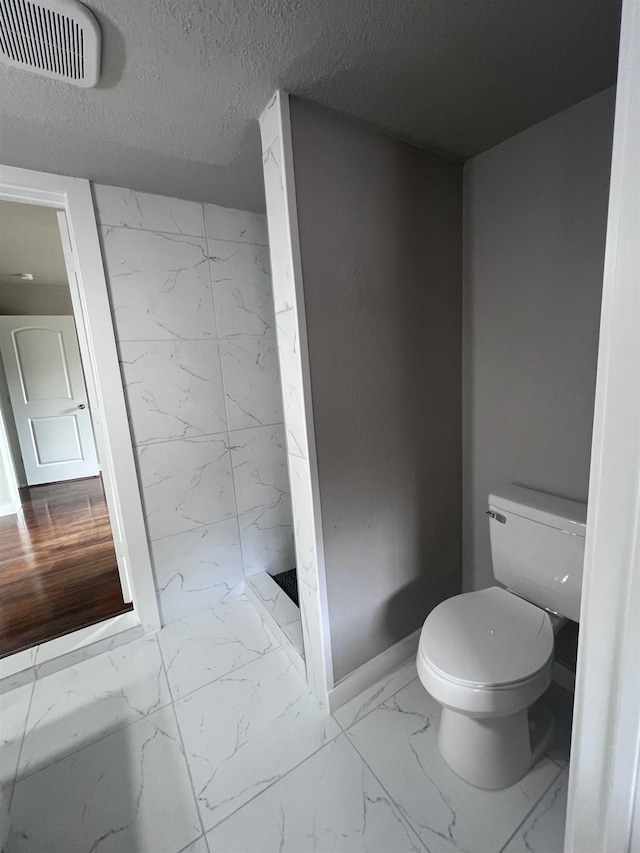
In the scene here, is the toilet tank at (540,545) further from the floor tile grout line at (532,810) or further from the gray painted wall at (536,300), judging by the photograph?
the floor tile grout line at (532,810)

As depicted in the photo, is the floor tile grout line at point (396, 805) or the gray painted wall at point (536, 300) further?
the gray painted wall at point (536, 300)

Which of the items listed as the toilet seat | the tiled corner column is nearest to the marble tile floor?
the tiled corner column

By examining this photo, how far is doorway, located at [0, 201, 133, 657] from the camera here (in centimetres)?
206

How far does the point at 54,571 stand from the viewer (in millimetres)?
2479

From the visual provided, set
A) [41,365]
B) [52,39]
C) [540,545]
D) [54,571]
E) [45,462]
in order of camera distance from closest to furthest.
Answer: [52,39]
[540,545]
[54,571]
[41,365]
[45,462]

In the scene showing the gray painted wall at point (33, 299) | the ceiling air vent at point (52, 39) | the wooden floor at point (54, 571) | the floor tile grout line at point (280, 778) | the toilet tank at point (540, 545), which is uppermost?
the gray painted wall at point (33, 299)

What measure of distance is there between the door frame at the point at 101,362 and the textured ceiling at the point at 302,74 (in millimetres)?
113

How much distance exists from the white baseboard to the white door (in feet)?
13.9

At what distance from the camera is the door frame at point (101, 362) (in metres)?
1.48

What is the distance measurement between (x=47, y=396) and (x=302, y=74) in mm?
4444

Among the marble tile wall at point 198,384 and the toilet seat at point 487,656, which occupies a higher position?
the marble tile wall at point 198,384

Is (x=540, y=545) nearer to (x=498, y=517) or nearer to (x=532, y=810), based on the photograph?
(x=498, y=517)

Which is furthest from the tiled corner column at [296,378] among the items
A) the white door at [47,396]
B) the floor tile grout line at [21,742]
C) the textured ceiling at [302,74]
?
the white door at [47,396]

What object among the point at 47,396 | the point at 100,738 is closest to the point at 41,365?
the point at 47,396
